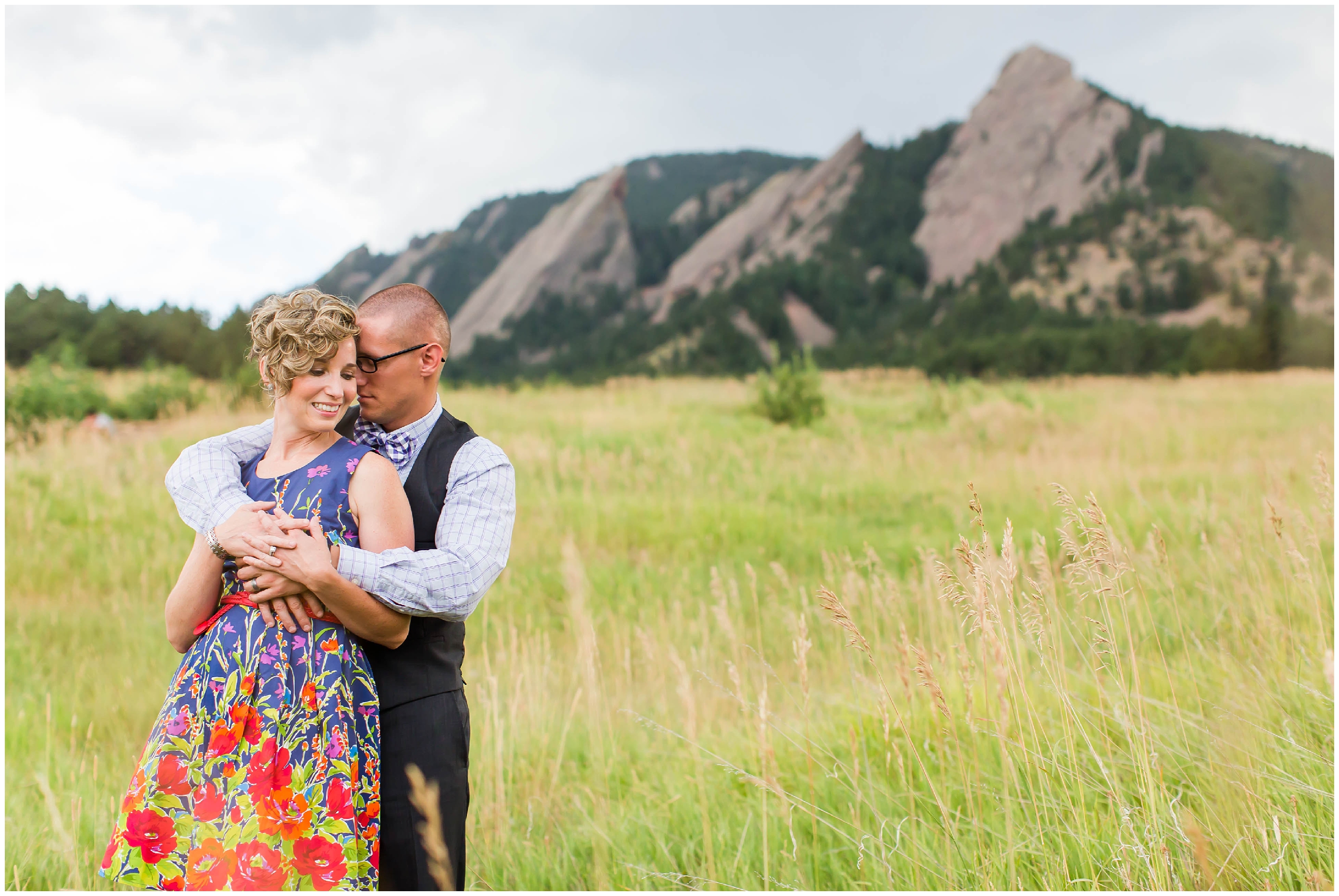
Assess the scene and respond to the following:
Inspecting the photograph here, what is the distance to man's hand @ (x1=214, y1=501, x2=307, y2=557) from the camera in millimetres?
1686

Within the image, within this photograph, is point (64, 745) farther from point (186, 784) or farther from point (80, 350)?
point (80, 350)

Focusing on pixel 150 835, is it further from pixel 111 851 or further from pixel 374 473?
pixel 374 473

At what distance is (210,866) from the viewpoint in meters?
1.66

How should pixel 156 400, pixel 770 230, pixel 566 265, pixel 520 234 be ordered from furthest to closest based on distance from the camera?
1. pixel 520 234
2. pixel 770 230
3. pixel 566 265
4. pixel 156 400

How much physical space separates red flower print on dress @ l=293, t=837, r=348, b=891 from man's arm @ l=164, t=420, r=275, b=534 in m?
0.74

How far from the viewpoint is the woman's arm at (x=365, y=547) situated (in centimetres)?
166

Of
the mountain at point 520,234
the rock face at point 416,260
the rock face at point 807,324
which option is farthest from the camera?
the rock face at point 416,260

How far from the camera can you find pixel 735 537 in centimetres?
686

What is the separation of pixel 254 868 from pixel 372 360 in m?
1.18

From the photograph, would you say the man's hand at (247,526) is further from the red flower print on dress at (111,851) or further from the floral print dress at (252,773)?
the red flower print on dress at (111,851)

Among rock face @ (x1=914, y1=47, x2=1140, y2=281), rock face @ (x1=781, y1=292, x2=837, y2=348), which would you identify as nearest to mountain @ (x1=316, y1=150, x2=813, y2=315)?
rock face @ (x1=781, y1=292, x2=837, y2=348)

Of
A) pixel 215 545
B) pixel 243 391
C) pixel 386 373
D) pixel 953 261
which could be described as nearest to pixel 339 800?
pixel 215 545

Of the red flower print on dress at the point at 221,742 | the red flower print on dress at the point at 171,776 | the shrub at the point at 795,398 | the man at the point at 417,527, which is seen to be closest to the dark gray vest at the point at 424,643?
the man at the point at 417,527

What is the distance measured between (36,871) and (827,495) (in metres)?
7.10
